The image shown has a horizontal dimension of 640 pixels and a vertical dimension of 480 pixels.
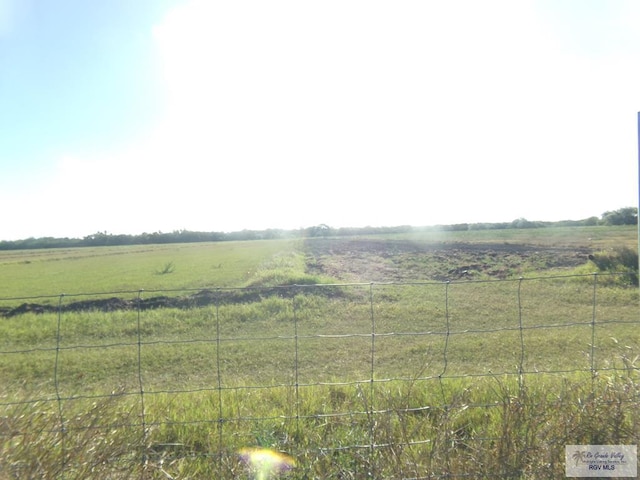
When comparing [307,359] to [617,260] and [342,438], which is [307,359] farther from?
[617,260]

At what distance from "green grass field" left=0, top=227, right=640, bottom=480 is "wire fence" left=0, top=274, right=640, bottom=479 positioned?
2 centimetres

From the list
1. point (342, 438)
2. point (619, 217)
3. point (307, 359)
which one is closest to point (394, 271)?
point (307, 359)

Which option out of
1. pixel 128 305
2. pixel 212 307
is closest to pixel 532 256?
pixel 212 307

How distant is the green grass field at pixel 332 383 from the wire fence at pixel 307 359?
0.02m

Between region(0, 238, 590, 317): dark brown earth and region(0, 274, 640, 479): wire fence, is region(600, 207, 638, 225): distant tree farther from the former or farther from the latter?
region(0, 274, 640, 479): wire fence

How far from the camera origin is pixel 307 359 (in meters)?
6.11

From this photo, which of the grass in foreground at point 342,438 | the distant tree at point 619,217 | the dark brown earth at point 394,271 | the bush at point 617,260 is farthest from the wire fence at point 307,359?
the distant tree at point 619,217

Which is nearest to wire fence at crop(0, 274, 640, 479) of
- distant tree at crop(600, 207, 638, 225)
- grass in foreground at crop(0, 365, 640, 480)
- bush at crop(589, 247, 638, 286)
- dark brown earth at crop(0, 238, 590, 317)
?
grass in foreground at crop(0, 365, 640, 480)

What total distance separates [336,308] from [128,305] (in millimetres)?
6155

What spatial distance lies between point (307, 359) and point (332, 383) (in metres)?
2.83

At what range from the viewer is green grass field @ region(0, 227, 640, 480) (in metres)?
2.04

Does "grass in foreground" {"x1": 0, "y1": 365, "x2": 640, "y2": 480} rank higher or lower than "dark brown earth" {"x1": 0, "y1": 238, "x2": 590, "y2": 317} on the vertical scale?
higher

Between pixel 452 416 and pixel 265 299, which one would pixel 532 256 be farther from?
pixel 452 416

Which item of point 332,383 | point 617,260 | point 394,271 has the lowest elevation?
point 394,271
